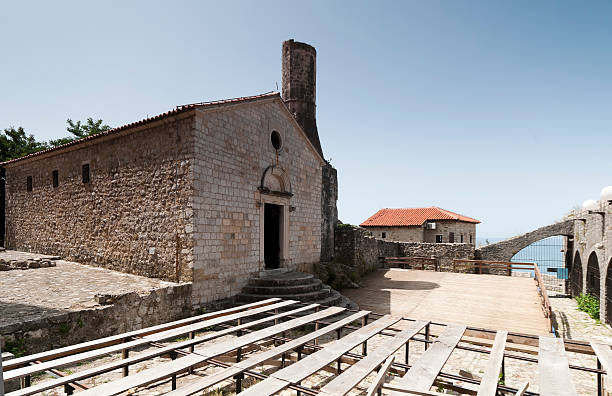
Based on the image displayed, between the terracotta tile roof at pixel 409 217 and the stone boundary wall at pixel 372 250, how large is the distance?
7.52 m

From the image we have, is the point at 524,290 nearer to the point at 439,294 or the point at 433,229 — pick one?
the point at 439,294

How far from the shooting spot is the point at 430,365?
12.0ft

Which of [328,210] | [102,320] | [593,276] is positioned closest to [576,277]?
[593,276]

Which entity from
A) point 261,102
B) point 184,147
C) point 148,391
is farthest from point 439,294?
point 148,391

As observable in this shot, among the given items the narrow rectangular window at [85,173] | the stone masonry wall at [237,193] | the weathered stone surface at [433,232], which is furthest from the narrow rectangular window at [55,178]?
the weathered stone surface at [433,232]

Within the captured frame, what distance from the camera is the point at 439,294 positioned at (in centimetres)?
1262

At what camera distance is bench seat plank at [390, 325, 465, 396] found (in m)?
3.20

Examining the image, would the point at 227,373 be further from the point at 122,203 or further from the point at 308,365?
the point at 122,203

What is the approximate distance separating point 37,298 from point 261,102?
23.6ft

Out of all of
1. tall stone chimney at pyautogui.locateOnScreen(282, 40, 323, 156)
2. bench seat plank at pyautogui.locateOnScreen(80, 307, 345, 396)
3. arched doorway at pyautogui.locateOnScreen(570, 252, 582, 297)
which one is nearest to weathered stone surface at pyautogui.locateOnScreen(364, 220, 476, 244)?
arched doorway at pyautogui.locateOnScreen(570, 252, 582, 297)

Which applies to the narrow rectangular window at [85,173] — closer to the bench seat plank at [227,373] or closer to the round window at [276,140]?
the round window at [276,140]

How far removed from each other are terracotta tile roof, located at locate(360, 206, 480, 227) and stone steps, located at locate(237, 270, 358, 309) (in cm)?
2105

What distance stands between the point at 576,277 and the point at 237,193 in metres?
16.7

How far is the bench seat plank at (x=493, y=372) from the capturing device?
3.06m
